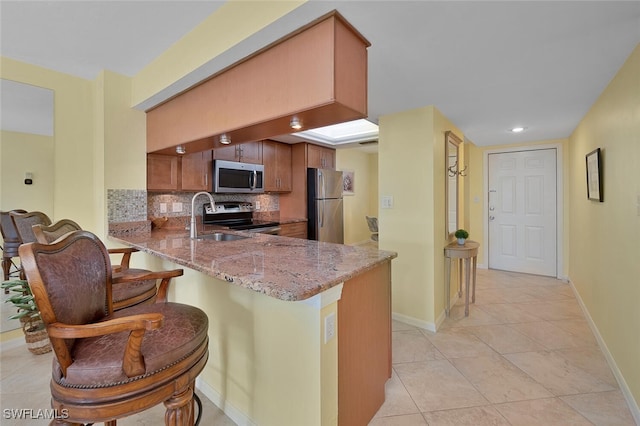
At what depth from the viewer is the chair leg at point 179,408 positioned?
102 centimetres

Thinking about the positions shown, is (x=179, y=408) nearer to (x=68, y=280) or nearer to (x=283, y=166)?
(x=68, y=280)

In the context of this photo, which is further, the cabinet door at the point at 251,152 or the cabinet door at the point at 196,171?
the cabinet door at the point at 251,152

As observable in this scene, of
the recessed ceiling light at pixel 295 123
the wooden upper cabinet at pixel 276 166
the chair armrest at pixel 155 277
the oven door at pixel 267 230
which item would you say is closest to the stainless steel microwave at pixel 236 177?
the wooden upper cabinet at pixel 276 166

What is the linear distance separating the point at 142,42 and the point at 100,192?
1.33 m

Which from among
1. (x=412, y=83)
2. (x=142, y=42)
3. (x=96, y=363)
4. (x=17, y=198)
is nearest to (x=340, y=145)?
(x=412, y=83)

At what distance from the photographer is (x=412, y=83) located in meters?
2.16

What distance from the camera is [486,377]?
197 cm

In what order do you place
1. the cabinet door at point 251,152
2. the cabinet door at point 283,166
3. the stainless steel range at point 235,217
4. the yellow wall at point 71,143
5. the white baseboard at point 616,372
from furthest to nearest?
the cabinet door at point 283,166, the cabinet door at point 251,152, the stainless steel range at point 235,217, the yellow wall at point 71,143, the white baseboard at point 616,372

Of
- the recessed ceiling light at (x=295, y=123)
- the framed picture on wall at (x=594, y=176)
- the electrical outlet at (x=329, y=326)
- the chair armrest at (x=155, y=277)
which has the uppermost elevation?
the recessed ceiling light at (x=295, y=123)

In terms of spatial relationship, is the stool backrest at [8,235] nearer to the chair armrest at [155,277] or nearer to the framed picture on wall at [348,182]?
the chair armrest at [155,277]

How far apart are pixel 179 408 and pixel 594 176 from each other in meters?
3.45

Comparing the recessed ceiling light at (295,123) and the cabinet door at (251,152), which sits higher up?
the cabinet door at (251,152)

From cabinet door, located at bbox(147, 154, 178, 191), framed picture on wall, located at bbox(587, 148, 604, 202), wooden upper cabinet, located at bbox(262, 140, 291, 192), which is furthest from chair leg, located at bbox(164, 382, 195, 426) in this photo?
wooden upper cabinet, located at bbox(262, 140, 291, 192)

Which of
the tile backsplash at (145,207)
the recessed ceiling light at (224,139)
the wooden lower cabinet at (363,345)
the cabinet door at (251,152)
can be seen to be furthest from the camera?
the cabinet door at (251,152)
